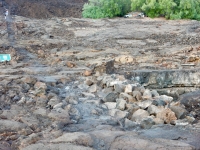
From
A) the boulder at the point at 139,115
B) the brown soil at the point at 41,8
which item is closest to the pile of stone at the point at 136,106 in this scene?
the boulder at the point at 139,115

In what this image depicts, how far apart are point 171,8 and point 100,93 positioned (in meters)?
11.9

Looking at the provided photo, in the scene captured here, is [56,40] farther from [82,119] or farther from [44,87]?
[82,119]

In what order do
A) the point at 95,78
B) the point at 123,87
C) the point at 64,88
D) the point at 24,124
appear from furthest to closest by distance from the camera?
the point at 95,78 < the point at 64,88 < the point at 123,87 < the point at 24,124

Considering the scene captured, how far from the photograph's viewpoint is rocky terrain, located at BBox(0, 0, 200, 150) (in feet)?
11.2

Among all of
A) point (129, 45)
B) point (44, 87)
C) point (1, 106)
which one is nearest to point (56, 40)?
point (129, 45)

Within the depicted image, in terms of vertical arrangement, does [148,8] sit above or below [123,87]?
above

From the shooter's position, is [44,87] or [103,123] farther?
[44,87]

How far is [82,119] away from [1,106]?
1.07 meters

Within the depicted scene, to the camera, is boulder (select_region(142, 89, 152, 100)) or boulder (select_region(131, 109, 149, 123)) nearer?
boulder (select_region(131, 109, 149, 123))

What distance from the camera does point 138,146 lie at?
10.5 ft

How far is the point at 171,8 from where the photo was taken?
1628 cm

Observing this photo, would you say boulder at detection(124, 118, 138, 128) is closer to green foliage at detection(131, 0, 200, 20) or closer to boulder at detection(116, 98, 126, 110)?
boulder at detection(116, 98, 126, 110)

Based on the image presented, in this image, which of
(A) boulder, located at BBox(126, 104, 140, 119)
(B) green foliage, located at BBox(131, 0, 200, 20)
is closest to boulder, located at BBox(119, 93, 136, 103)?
(A) boulder, located at BBox(126, 104, 140, 119)

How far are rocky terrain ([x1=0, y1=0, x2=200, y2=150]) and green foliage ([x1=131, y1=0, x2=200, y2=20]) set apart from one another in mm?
4954
